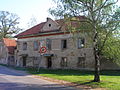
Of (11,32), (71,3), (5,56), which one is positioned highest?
(11,32)

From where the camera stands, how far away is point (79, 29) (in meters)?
14.8

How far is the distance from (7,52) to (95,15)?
35.3m

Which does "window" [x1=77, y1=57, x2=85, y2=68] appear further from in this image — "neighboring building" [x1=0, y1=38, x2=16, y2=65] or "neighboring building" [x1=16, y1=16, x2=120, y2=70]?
"neighboring building" [x1=0, y1=38, x2=16, y2=65]

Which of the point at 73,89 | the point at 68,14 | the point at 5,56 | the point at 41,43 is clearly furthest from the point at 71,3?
the point at 5,56

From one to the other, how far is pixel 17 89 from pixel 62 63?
795 inches

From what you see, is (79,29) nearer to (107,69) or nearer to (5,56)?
(107,69)

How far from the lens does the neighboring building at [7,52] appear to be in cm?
4438

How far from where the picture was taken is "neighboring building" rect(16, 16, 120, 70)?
2823cm

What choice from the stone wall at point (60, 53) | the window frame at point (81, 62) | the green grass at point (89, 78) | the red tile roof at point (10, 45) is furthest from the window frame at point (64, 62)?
the red tile roof at point (10, 45)

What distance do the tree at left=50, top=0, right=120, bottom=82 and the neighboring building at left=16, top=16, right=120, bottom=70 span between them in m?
9.89

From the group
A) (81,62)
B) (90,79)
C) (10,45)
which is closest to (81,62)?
(81,62)

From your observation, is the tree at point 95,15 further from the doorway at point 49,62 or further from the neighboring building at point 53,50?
the doorway at point 49,62

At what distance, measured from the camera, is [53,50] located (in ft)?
106

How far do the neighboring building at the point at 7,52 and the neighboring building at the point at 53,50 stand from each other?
5858 millimetres
